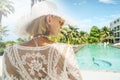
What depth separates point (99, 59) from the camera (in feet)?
31.0

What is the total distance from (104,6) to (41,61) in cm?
1228

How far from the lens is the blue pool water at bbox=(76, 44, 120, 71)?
26.8 feet

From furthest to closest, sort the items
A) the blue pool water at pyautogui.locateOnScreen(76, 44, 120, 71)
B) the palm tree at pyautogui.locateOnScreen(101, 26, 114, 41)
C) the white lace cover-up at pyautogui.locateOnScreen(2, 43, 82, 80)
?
the palm tree at pyautogui.locateOnScreen(101, 26, 114, 41)
the blue pool water at pyautogui.locateOnScreen(76, 44, 120, 71)
the white lace cover-up at pyautogui.locateOnScreen(2, 43, 82, 80)

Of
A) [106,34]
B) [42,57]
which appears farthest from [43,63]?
[106,34]

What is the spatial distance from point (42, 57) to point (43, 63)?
0.01 meters

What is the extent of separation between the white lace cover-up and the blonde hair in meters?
0.03

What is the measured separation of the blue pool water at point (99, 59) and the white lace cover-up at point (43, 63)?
6.87m

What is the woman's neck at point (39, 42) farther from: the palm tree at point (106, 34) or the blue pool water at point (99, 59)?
the palm tree at point (106, 34)

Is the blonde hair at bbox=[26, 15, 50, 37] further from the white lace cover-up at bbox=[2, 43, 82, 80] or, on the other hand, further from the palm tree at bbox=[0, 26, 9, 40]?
the palm tree at bbox=[0, 26, 9, 40]

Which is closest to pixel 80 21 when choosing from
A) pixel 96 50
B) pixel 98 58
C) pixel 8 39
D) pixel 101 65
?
pixel 96 50

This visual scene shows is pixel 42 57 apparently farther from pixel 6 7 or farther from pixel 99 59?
pixel 99 59

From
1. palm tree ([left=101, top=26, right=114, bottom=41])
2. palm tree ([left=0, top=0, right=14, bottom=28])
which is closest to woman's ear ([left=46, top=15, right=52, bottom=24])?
palm tree ([left=0, top=0, right=14, bottom=28])

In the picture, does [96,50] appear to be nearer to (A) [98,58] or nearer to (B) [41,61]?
(A) [98,58]

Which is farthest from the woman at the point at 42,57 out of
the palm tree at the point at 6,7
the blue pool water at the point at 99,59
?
the blue pool water at the point at 99,59
